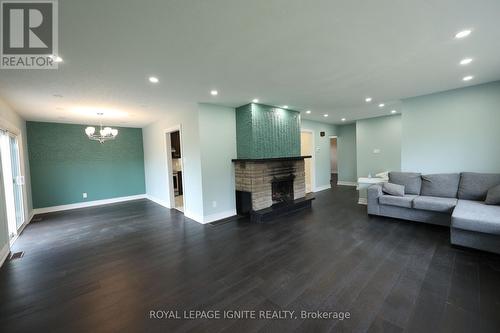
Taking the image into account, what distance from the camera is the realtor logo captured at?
1503 millimetres

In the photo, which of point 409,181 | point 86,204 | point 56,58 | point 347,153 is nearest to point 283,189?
point 409,181

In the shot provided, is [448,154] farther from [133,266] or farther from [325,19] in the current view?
[133,266]

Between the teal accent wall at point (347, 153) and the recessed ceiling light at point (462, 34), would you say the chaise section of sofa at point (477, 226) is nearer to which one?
the recessed ceiling light at point (462, 34)

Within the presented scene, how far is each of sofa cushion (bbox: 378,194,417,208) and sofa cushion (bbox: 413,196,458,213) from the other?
94 mm

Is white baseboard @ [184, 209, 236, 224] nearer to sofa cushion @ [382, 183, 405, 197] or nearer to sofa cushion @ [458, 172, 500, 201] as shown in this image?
sofa cushion @ [382, 183, 405, 197]

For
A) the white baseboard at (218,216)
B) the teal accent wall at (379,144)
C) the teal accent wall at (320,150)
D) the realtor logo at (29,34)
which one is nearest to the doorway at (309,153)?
the teal accent wall at (320,150)

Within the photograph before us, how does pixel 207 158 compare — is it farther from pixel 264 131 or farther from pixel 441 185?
pixel 441 185

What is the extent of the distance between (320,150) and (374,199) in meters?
3.59

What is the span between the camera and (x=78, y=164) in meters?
5.93

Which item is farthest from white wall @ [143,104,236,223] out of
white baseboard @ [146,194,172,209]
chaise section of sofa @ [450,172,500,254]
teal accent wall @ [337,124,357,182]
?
teal accent wall @ [337,124,357,182]

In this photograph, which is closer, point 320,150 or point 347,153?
point 320,150

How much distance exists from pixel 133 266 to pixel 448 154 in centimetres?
579

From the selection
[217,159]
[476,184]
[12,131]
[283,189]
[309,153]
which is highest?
[12,131]

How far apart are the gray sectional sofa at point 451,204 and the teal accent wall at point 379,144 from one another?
2630mm
